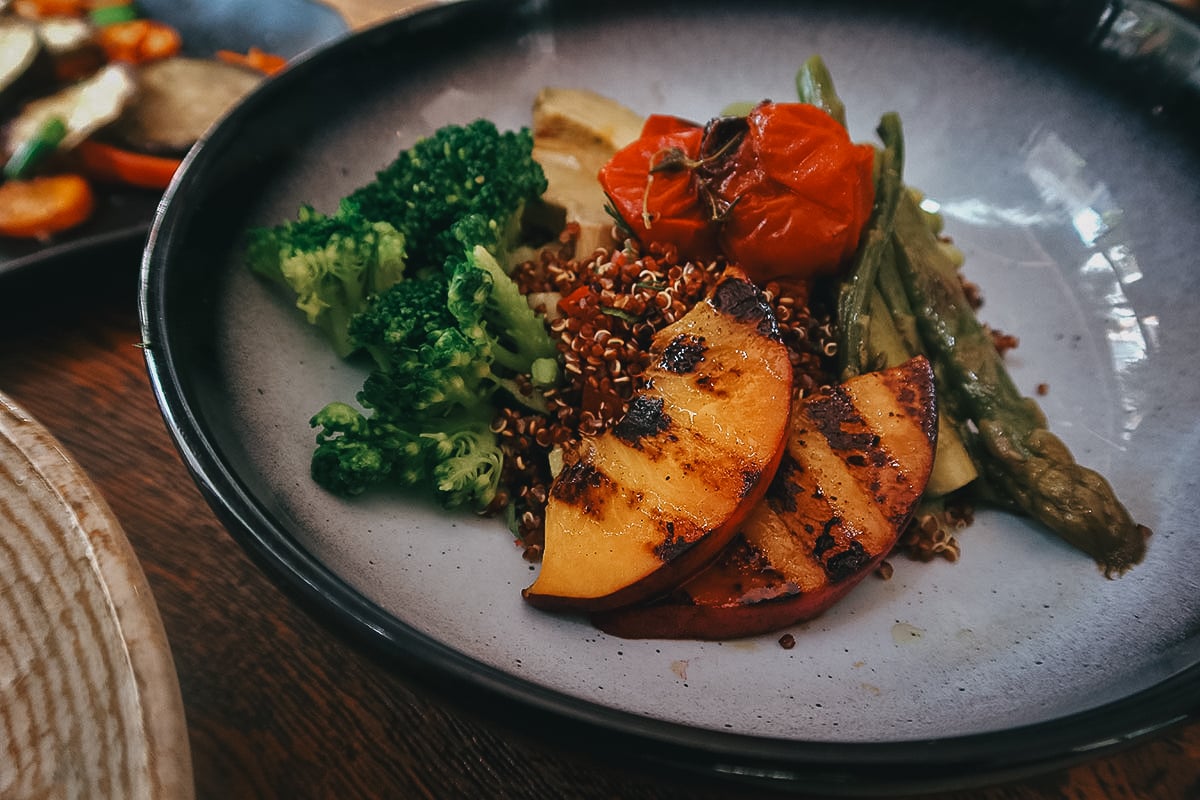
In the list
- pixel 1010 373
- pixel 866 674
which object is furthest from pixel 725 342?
pixel 1010 373

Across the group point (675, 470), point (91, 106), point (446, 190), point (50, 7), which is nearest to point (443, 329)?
point (446, 190)

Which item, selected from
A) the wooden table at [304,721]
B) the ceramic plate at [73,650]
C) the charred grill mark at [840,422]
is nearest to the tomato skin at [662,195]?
the charred grill mark at [840,422]

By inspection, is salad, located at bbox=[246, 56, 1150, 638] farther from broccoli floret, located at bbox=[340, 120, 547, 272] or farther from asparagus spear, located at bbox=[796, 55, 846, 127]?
asparagus spear, located at bbox=[796, 55, 846, 127]

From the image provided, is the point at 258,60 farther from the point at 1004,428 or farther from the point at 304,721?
the point at 1004,428

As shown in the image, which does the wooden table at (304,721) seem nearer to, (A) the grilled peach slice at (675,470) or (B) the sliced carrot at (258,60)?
(A) the grilled peach slice at (675,470)

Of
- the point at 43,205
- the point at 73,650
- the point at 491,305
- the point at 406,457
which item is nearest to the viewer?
the point at 73,650

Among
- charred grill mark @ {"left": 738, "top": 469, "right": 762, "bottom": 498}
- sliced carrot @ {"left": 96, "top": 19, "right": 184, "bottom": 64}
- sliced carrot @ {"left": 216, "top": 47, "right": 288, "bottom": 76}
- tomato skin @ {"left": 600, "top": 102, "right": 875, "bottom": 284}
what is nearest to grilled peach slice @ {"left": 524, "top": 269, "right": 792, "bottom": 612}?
charred grill mark @ {"left": 738, "top": 469, "right": 762, "bottom": 498}

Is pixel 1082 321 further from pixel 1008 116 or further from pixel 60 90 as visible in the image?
pixel 60 90
